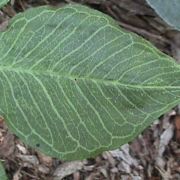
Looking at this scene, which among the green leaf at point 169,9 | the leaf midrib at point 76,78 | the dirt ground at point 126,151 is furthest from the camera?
the dirt ground at point 126,151

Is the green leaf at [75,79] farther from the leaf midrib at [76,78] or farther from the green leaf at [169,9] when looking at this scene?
the green leaf at [169,9]

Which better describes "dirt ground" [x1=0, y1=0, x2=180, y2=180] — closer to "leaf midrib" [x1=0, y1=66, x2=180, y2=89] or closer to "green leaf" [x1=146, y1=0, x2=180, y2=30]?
"green leaf" [x1=146, y1=0, x2=180, y2=30]

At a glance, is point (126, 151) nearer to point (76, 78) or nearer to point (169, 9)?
point (169, 9)

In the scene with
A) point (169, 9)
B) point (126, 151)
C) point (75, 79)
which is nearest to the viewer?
point (75, 79)

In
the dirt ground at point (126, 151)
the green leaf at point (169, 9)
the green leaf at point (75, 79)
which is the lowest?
the dirt ground at point (126, 151)

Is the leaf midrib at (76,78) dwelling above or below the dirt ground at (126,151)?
above

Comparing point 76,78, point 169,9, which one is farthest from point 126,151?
point 76,78

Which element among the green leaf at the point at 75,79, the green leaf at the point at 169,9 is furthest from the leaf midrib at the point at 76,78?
the green leaf at the point at 169,9
